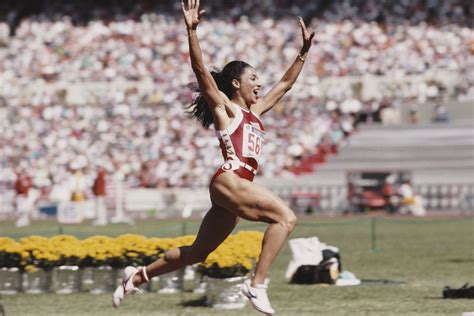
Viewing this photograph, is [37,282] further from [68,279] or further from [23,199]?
[23,199]

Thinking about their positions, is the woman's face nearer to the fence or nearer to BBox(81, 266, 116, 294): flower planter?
BBox(81, 266, 116, 294): flower planter

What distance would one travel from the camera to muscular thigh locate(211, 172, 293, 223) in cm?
1010

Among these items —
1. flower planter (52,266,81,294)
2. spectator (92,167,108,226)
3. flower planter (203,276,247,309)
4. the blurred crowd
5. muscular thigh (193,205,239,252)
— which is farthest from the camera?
the blurred crowd

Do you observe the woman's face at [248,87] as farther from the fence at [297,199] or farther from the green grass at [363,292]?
the fence at [297,199]

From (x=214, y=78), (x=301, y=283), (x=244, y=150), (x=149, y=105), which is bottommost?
→ (x=301, y=283)

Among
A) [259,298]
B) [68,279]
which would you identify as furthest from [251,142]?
[68,279]

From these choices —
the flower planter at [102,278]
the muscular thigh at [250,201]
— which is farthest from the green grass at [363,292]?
the muscular thigh at [250,201]

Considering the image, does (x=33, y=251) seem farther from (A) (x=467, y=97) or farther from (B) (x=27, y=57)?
(B) (x=27, y=57)

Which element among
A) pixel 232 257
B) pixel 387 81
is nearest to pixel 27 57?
pixel 387 81

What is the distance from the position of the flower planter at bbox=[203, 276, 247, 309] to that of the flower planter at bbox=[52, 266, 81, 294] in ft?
7.98

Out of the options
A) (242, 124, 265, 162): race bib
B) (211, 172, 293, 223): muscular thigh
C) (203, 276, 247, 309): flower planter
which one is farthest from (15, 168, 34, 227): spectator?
(211, 172, 293, 223): muscular thigh

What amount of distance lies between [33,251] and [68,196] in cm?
2557

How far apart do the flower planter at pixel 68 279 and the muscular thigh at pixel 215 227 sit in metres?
4.82

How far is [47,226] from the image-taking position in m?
33.8
